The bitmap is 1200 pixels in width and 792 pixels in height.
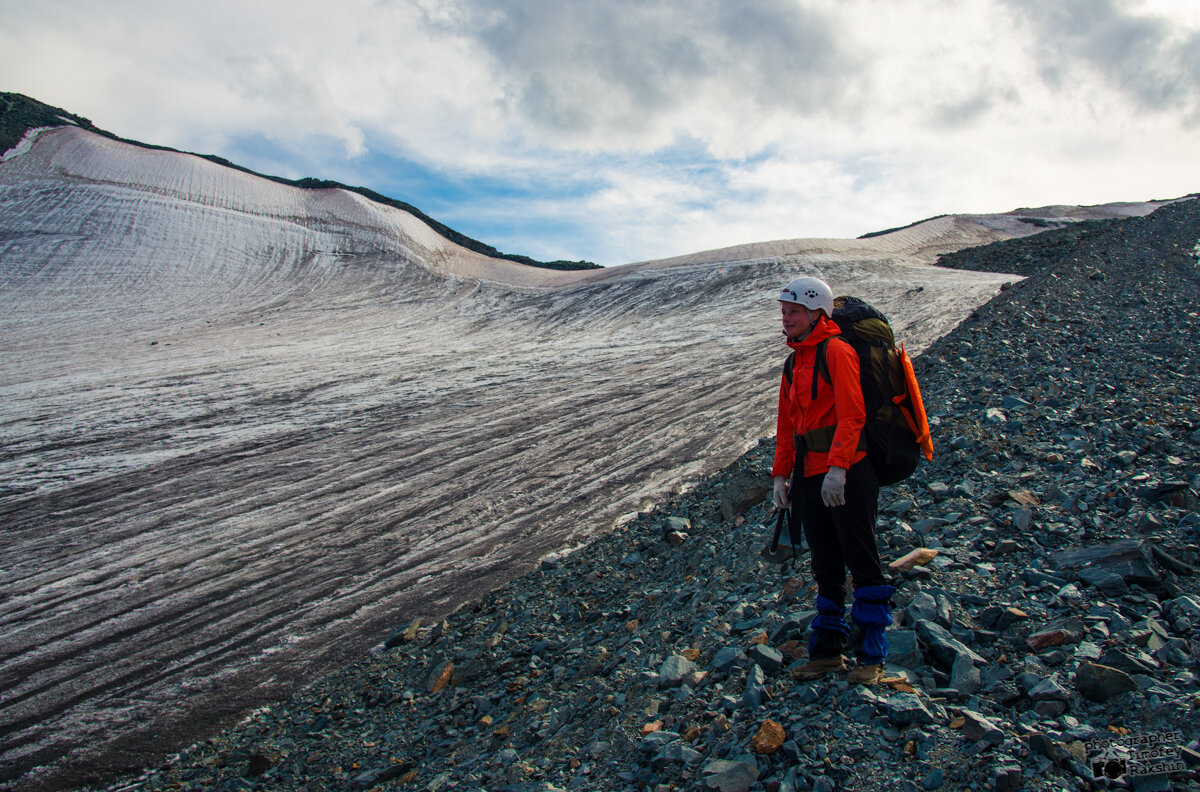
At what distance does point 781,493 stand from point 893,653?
1.01 metres

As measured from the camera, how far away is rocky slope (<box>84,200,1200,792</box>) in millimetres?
2740

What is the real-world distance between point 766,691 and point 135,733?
5128mm

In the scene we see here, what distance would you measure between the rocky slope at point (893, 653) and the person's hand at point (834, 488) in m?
0.93

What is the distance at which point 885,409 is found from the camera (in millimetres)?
3195

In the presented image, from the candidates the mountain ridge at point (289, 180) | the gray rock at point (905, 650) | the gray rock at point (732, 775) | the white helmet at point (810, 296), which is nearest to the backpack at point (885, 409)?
the white helmet at point (810, 296)

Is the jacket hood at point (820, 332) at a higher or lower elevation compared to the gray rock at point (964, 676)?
higher

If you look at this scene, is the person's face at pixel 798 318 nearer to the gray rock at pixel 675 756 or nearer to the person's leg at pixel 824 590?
the person's leg at pixel 824 590

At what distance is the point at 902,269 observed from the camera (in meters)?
24.7

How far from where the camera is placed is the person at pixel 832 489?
3141mm

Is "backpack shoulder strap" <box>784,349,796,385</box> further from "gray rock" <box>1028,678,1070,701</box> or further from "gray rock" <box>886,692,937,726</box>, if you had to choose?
"gray rock" <box>1028,678,1070,701</box>

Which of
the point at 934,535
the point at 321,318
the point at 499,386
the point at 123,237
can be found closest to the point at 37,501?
the point at 499,386

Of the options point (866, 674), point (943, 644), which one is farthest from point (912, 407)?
point (866, 674)

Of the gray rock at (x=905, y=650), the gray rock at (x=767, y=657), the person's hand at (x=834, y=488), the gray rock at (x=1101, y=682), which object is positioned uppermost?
the person's hand at (x=834, y=488)

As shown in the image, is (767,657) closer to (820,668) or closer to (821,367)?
(820,668)
